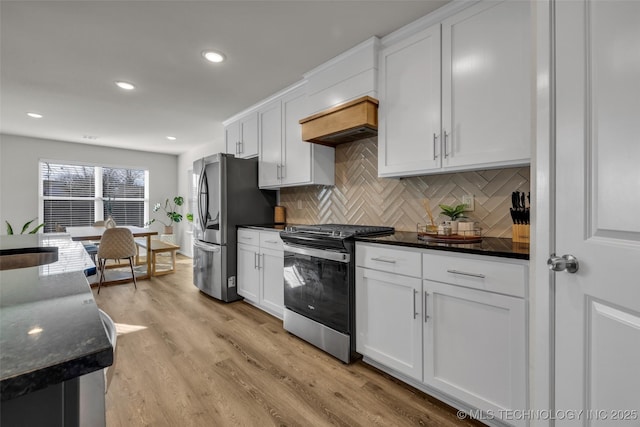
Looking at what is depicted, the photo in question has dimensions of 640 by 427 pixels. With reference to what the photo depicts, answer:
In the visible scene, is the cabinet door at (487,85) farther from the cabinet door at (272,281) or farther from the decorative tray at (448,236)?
the cabinet door at (272,281)

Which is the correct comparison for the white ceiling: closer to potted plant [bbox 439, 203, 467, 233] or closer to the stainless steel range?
potted plant [bbox 439, 203, 467, 233]

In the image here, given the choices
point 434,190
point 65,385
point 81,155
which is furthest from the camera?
point 81,155

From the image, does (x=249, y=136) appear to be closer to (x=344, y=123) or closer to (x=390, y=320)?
(x=344, y=123)

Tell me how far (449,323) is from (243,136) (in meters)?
3.27

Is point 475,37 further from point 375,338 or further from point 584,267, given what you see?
point 375,338

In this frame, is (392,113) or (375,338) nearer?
(375,338)

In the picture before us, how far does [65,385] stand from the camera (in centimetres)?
42

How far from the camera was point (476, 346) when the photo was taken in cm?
146

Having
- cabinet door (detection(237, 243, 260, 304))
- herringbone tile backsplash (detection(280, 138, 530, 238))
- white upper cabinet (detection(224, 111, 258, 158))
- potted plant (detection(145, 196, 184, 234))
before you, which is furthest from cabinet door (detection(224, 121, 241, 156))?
potted plant (detection(145, 196, 184, 234))

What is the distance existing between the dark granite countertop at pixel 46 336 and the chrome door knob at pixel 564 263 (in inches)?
48.6

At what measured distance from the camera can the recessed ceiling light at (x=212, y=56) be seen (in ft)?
7.93

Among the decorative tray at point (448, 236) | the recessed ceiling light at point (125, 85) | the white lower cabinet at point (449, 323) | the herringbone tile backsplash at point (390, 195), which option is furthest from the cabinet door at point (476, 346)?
the recessed ceiling light at point (125, 85)

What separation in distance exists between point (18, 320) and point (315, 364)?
6.11 feet

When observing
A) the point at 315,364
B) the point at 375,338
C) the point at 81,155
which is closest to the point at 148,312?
the point at 315,364
